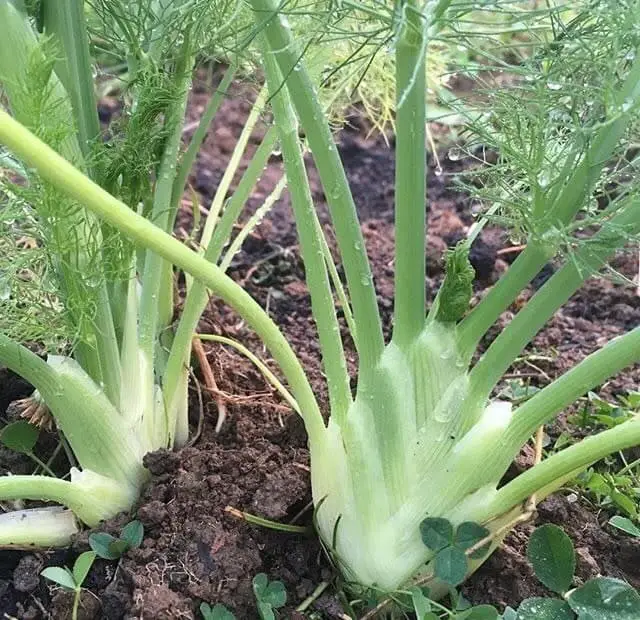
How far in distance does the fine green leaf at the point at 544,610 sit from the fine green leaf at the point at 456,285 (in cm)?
22

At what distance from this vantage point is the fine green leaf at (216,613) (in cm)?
59

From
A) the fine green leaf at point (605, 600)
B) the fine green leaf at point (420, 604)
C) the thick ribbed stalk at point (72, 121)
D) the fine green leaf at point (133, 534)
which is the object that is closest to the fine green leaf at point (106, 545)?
the fine green leaf at point (133, 534)

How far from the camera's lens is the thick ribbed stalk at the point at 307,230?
62 centimetres

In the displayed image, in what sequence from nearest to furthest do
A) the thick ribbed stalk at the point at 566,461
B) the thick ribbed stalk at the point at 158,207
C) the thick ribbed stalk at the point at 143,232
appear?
the thick ribbed stalk at the point at 143,232 < the thick ribbed stalk at the point at 566,461 < the thick ribbed stalk at the point at 158,207

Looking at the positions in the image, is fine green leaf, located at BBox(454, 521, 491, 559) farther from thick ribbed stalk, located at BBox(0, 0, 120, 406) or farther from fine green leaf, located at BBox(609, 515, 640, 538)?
thick ribbed stalk, located at BBox(0, 0, 120, 406)

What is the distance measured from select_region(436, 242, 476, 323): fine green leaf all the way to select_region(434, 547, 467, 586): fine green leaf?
18cm

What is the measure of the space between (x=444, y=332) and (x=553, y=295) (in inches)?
3.4

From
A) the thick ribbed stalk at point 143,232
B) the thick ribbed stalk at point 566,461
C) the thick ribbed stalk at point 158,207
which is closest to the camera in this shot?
the thick ribbed stalk at point 143,232

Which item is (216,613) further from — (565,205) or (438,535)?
(565,205)

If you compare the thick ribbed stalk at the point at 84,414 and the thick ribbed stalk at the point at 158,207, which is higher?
the thick ribbed stalk at the point at 158,207

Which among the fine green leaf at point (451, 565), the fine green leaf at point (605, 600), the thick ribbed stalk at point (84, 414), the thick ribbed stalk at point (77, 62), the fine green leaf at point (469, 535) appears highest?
the thick ribbed stalk at point (77, 62)

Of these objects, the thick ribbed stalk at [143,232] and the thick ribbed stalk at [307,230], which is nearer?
the thick ribbed stalk at [143,232]

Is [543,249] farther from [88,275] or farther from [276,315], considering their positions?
[276,315]

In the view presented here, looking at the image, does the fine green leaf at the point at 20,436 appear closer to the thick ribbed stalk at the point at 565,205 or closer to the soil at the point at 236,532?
the soil at the point at 236,532
